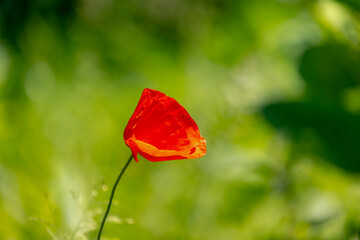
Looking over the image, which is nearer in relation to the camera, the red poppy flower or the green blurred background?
the red poppy flower

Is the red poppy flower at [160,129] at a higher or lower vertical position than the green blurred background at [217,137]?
higher

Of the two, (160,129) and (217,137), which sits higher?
(160,129)

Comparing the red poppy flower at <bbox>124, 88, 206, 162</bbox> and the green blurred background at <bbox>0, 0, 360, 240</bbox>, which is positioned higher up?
the red poppy flower at <bbox>124, 88, 206, 162</bbox>

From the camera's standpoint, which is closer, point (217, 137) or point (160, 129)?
point (160, 129)

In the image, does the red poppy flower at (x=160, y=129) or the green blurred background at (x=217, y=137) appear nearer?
the red poppy flower at (x=160, y=129)
